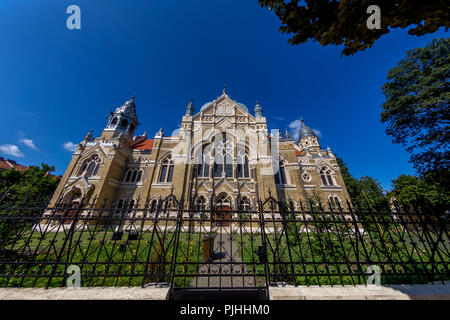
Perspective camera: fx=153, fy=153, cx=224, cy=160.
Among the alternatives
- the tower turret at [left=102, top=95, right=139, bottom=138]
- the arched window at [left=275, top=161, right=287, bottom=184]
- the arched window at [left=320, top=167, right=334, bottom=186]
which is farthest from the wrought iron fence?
the tower turret at [left=102, top=95, right=139, bottom=138]

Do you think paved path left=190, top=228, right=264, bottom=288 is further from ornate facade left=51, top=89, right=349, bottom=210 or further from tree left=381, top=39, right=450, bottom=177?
tree left=381, top=39, right=450, bottom=177

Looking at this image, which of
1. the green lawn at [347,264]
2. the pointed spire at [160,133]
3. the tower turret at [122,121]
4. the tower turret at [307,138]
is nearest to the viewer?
the green lawn at [347,264]

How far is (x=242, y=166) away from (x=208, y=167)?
357cm

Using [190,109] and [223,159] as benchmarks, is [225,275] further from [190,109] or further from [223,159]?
[190,109]

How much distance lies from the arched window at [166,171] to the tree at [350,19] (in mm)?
15935

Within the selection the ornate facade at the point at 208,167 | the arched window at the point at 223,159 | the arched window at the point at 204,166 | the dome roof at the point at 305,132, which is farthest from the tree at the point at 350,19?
the dome roof at the point at 305,132

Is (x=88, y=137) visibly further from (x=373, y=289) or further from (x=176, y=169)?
(x=373, y=289)

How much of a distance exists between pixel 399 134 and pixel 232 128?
1535 cm

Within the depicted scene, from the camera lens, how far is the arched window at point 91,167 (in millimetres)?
15766

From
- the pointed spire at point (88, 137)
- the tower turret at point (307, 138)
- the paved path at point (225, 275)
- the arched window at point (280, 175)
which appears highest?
the tower turret at point (307, 138)

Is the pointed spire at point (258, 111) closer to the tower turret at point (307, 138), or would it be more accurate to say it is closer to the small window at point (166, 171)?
the small window at point (166, 171)

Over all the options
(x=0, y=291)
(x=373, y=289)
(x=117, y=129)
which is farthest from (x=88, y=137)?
(x=373, y=289)

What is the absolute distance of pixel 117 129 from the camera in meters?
19.9
